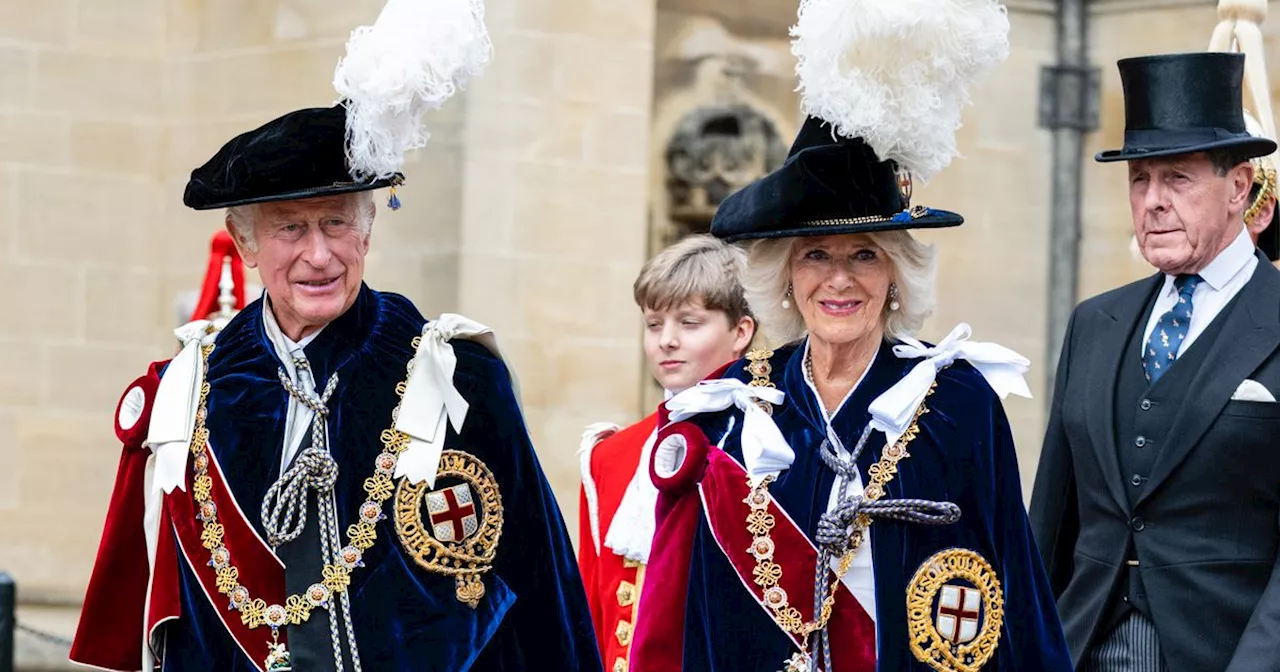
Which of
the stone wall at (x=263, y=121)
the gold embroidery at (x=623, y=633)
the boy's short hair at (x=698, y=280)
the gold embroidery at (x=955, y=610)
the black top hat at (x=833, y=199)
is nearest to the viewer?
the gold embroidery at (x=955, y=610)

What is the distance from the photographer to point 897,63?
5816mm

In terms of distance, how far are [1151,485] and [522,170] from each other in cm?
436

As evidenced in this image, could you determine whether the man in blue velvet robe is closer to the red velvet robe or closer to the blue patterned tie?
the red velvet robe

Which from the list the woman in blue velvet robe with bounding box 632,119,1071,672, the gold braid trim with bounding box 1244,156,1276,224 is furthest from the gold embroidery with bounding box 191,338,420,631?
the gold braid trim with bounding box 1244,156,1276,224

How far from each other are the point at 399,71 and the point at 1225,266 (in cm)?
213

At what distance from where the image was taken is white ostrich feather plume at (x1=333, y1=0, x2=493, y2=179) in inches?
228

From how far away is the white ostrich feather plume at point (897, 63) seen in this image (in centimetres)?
578

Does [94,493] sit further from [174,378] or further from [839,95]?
[839,95]

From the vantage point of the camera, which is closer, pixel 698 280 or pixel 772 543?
pixel 772 543

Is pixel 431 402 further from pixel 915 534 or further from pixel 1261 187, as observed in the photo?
pixel 1261 187

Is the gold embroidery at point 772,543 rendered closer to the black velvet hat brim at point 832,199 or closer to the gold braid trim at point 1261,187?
the black velvet hat brim at point 832,199

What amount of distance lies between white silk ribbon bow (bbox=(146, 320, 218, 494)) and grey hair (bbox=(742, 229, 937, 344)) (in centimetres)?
123

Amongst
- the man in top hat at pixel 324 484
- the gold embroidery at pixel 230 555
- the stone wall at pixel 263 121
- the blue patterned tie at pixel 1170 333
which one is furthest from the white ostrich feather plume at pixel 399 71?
the stone wall at pixel 263 121

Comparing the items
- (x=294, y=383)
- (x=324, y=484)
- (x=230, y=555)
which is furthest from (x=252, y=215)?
(x=230, y=555)
